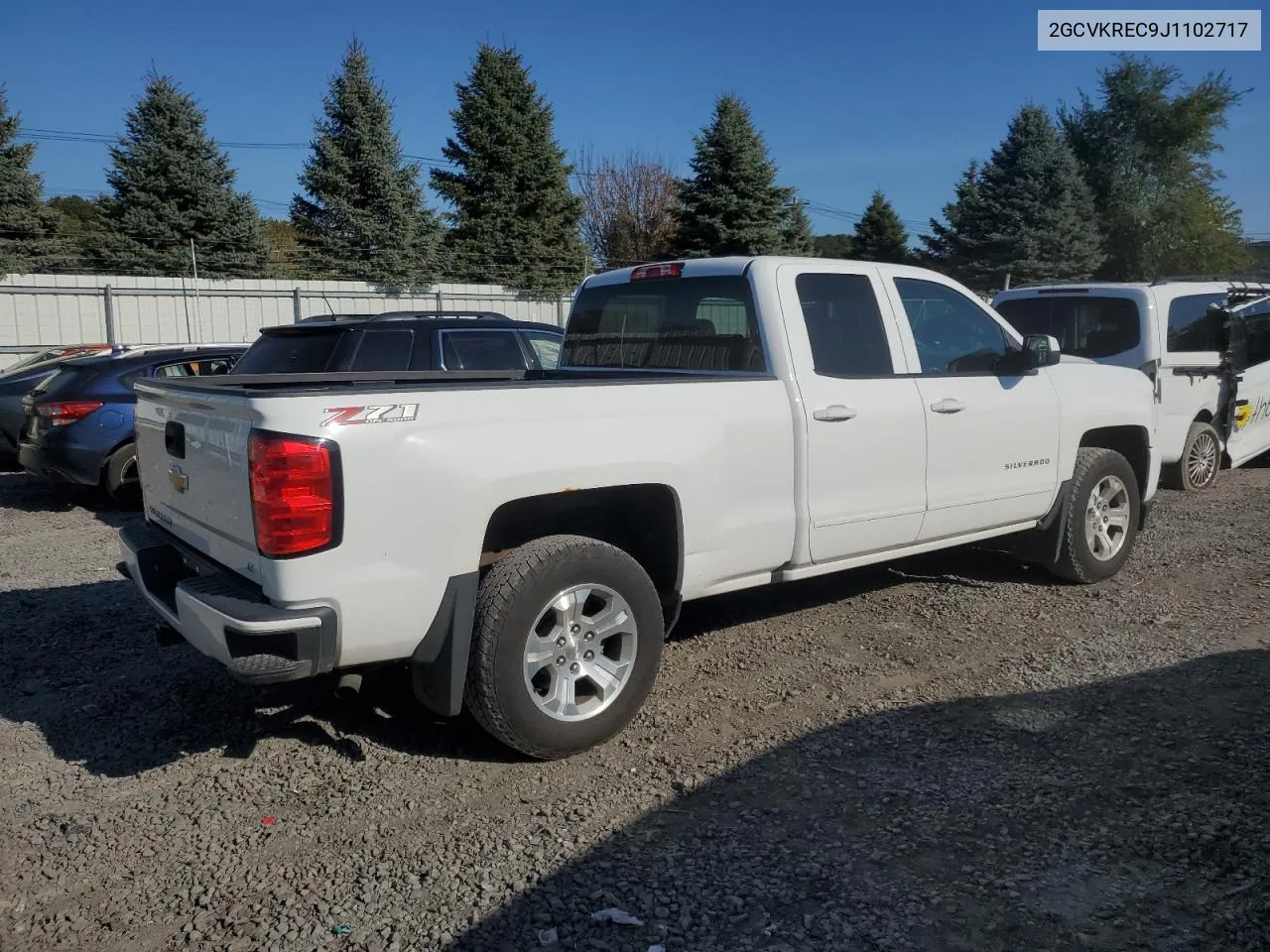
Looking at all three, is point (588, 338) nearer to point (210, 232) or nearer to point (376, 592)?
point (376, 592)

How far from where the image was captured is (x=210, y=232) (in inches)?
1134

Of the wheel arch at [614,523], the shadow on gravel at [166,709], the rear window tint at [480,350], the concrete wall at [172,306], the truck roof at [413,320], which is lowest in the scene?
the shadow on gravel at [166,709]

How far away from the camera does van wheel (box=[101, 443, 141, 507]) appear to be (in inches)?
364

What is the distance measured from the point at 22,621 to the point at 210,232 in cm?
2569

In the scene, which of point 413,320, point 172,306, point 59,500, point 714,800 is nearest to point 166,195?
point 172,306

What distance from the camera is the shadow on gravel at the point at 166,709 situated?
4141 millimetres

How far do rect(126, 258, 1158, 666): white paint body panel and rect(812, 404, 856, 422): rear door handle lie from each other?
40 millimetres

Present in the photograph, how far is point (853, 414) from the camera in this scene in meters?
4.73

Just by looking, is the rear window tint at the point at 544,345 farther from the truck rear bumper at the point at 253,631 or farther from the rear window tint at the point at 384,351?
the truck rear bumper at the point at 253,631

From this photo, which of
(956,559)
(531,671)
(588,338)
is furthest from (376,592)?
(956,559)

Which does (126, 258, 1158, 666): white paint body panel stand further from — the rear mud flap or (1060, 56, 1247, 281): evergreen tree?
(1060, 56, 1247, 281): evergreen tree

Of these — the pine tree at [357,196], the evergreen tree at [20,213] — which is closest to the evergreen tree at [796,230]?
Result: the pine tree at [357,196]

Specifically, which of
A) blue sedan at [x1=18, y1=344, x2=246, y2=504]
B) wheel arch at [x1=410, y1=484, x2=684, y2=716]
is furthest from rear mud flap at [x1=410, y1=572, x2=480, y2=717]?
blue sedan at [x1=18, y1=344, x2=246, y2=504]

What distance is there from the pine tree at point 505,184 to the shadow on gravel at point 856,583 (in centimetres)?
2736
